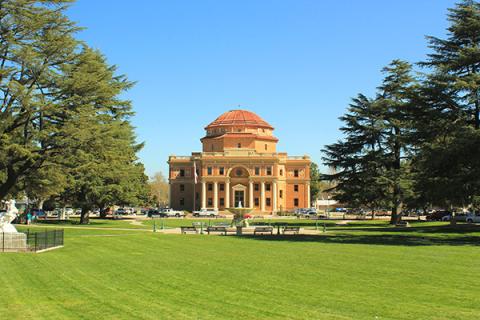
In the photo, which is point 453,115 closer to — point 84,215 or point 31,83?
point 31,83

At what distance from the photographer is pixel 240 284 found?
50.8 feet

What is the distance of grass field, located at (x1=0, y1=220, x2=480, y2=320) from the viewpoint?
11766 millimetres

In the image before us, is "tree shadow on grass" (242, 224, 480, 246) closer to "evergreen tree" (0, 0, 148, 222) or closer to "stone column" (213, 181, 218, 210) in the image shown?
"evergreen tree" (0, 0, 148, 222)

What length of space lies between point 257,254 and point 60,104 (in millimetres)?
14857

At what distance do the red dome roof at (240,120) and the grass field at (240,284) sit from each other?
84.9 meters

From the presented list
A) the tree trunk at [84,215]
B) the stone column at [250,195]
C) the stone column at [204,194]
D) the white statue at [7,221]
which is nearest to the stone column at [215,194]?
the stone column at [204,194]

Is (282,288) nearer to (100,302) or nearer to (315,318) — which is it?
(315,318)

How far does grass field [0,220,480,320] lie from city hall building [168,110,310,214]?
254 ft

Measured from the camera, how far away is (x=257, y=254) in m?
24.0

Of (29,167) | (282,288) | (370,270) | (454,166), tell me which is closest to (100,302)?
(282,288)

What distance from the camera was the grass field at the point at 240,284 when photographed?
38.6 ft

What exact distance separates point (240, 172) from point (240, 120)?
11655 millimetres

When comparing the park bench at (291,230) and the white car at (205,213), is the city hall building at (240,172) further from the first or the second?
the park bench at (291,230)

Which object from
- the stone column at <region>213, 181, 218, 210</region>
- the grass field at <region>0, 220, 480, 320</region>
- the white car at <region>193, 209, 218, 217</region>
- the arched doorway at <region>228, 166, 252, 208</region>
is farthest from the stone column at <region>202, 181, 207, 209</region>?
the grass field at <region>0, 220, 480, 320</region>
